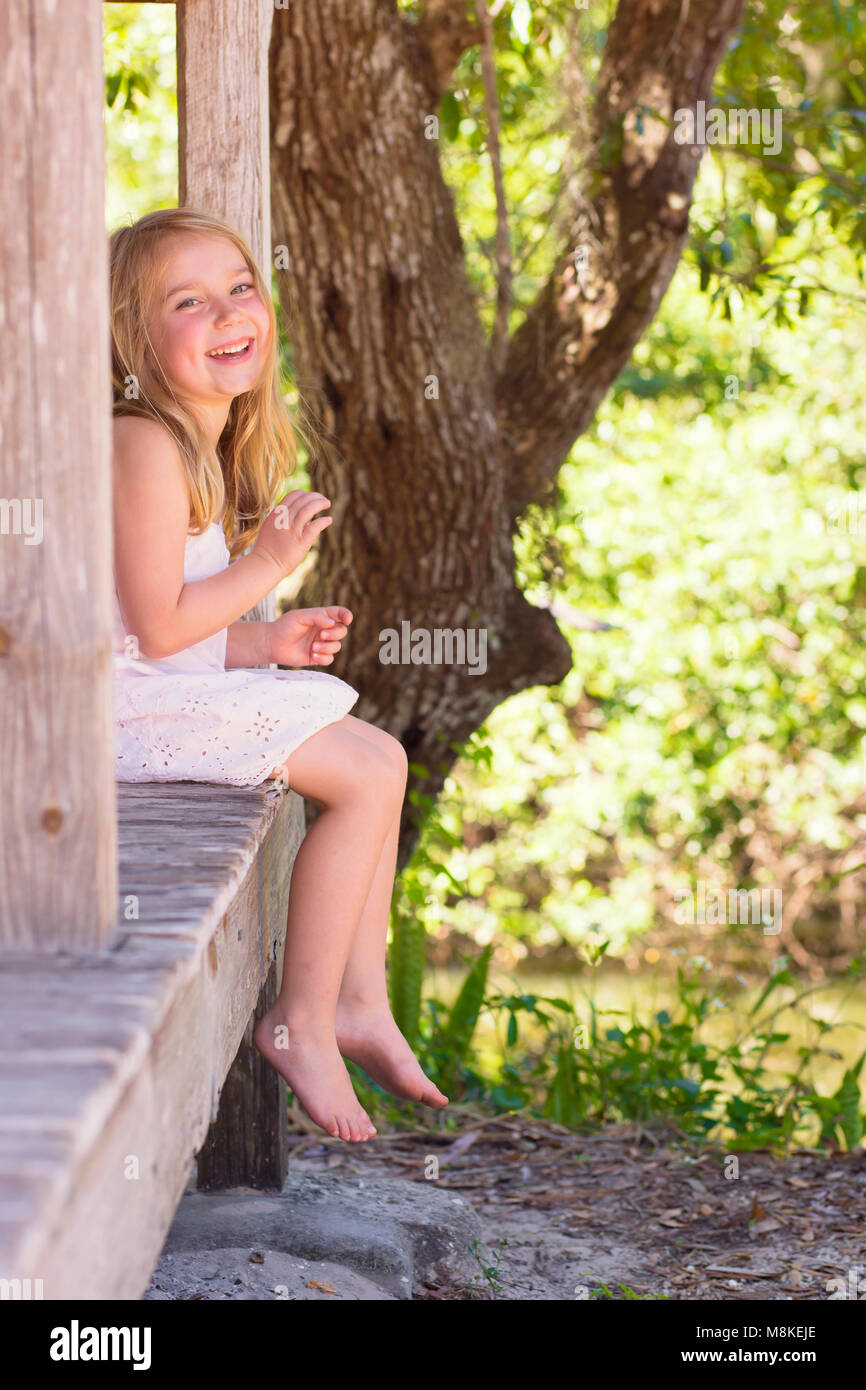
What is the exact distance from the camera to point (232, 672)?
2.33 m

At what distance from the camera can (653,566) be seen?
28.2 feet

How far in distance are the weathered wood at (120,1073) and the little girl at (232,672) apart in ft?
1.26

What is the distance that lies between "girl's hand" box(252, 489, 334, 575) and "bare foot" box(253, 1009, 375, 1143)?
721mm

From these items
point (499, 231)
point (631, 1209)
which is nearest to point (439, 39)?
point (499, 231)

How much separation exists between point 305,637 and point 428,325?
1582 mm

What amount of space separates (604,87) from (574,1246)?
11.0 ft

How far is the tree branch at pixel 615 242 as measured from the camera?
4.18 m

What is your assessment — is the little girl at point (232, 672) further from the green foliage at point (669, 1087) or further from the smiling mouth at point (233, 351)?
the green foliage at point (669, 1087)

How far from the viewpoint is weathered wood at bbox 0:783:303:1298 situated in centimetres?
92

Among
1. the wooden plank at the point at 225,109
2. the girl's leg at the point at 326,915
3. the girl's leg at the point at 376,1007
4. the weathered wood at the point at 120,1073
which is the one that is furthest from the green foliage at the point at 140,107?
the weathered wood at the point at 120,1073

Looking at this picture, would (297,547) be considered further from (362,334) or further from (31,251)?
(362,334)

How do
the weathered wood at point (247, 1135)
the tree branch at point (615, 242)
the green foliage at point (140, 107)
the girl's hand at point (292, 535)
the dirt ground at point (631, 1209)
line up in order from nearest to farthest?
the girl's hand at point (292, 535) < the dirt ground at point (631, 1209) < the weathered wood at point (247, 1135) < the tree branch at point (615, 242) < the green foliage at point (140, 107)

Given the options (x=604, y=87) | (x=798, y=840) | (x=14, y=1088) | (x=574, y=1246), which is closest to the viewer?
(x=14, y=1088)
